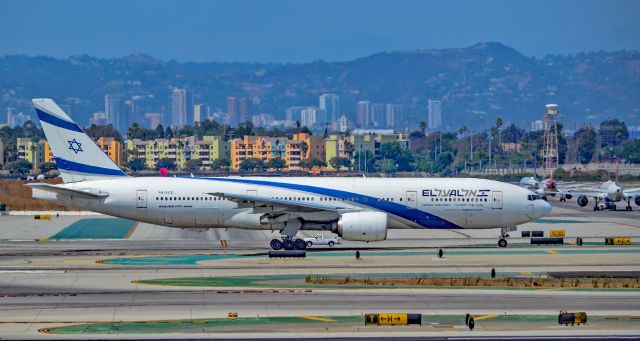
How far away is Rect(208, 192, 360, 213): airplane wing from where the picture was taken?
2564 inches

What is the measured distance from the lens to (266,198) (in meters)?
65.9

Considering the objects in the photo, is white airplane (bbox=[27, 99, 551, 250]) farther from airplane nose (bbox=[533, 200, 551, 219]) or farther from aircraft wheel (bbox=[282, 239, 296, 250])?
airplane nose (bbox=[533, 200, 551, 219])

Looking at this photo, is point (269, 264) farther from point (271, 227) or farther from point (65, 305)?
point (65, 305)

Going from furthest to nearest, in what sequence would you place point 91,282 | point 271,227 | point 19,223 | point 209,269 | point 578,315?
point 19,223 < point 271,227 < point 209,269 < point 91,282 < point 578,315

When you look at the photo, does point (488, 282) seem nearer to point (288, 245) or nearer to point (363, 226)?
point (363, 226)

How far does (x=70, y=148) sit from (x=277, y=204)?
13.0 meters

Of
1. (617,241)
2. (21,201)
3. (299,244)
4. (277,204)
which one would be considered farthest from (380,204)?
(21,201)

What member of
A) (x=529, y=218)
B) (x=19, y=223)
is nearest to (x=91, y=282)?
(x=529, y=218)

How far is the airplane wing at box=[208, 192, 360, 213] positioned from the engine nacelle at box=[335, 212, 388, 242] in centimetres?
Answer: 152

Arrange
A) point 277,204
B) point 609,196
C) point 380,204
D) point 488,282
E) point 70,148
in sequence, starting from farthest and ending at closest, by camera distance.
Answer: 1. point 609,196
2. point 70,148
3. point 380,204
4. point 277,204
5. point 488,282

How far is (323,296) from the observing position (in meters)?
48.4

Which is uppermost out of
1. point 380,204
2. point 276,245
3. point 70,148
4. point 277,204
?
point 70,148

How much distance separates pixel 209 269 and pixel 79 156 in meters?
14.7

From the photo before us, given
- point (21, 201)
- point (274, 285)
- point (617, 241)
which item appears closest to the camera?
point (274, 285)
